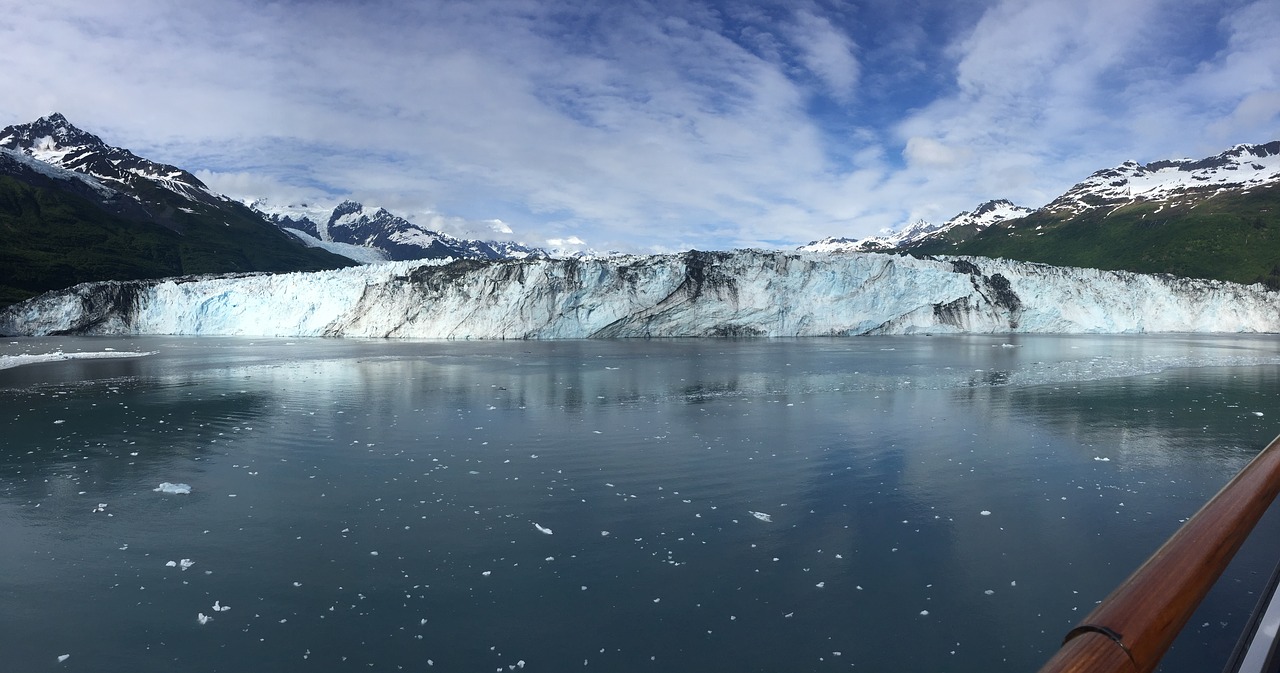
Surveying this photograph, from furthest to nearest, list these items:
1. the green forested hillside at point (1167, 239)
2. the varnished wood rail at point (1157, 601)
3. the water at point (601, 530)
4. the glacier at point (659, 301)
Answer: the green forested hillside at point (1167, 239) < the glacier at point (659, 301) < the water at point (601, 530) < the varnished wood rail at point (1157, 601)

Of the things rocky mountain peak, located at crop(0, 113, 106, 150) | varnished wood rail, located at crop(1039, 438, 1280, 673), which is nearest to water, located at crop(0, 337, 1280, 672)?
varnished wood rail, located at crop(1039, 438, 1280, 673)

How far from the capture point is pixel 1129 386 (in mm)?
17031

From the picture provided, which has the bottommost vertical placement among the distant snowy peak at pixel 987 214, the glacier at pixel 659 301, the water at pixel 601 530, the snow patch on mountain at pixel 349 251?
the water at pixel 601 530

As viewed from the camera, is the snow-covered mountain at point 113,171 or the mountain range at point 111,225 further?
the snow-covered mountain at point 113,171

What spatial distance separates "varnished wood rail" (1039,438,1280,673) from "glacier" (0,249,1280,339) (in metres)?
40.5

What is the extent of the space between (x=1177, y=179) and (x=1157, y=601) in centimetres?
16029

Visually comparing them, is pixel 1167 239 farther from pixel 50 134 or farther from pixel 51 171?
pixel 50 134

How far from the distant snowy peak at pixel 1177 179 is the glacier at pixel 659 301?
78.4 metres

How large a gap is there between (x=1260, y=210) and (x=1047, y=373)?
99747 millimetres

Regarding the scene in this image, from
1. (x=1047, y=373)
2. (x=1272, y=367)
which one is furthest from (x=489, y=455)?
(x=1272, y=367)

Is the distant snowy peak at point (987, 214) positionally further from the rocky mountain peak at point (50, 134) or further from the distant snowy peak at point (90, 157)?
the rocky mountain peak at point (50, 134)

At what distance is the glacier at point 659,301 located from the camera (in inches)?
1683

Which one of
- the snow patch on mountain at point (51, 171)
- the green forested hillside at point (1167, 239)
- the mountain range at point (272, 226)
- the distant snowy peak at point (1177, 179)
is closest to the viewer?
the mountain range at point (272, 226)

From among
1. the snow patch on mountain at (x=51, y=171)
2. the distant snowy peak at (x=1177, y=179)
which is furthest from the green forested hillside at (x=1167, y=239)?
the snow patch on mountain at (x=51, y=171)
